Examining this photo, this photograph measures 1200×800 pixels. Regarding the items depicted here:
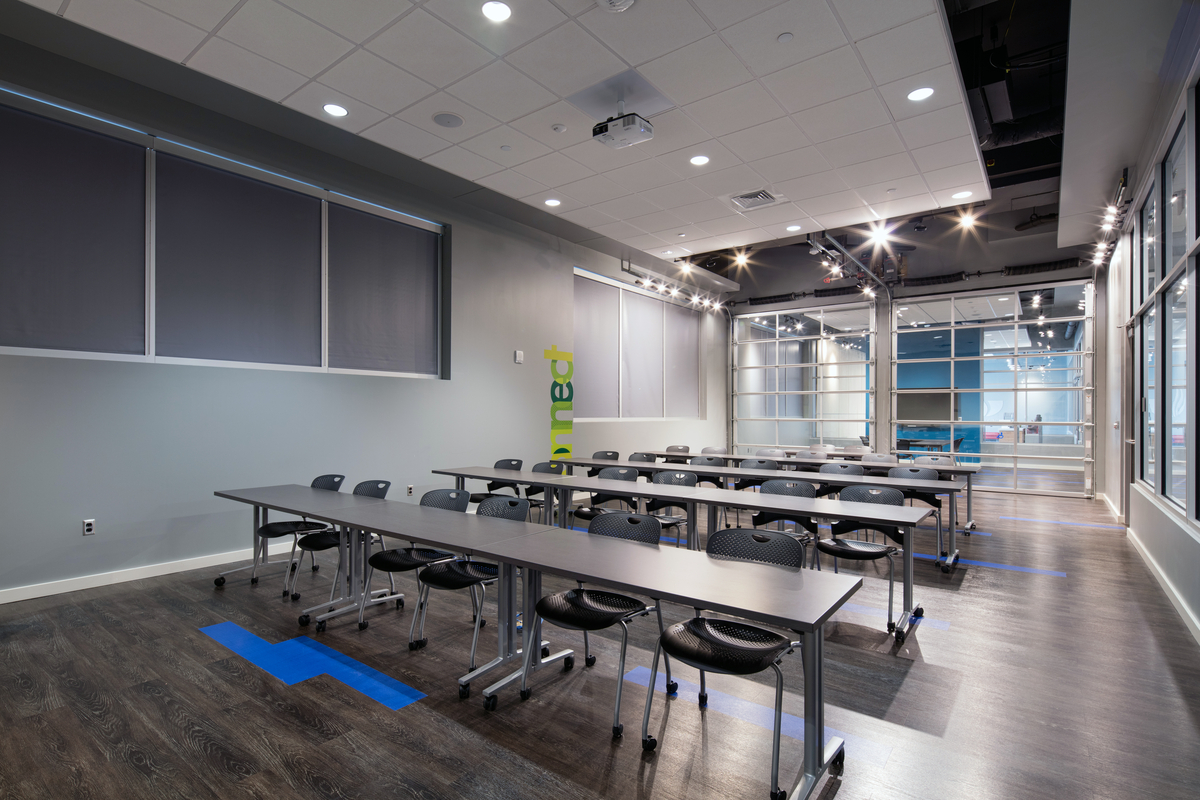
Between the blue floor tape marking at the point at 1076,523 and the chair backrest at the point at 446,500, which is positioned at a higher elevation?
the chair backrest at the point at 446,500

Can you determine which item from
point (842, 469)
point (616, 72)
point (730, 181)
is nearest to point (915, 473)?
point (842, 469)

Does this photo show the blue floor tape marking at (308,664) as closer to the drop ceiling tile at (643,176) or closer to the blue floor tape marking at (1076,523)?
the drop ceiling tile at (643,176)

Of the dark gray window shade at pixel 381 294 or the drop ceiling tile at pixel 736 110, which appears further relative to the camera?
the dark gray window shade at pixel 381 294

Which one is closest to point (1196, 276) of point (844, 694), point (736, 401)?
point (844, 694)

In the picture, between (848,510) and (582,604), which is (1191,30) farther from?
(582,604)

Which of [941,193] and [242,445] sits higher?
[941,193]

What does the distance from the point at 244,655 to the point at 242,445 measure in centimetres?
276

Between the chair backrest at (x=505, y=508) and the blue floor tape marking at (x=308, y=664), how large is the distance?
47.2 inches

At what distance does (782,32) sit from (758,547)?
10.2ft

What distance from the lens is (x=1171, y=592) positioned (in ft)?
14.3

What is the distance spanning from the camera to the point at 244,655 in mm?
3408

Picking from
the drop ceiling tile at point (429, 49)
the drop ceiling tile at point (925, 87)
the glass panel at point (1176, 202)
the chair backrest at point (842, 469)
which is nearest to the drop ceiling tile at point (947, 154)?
the drop ceiling tile at point (925, 87)

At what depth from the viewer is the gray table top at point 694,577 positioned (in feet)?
6.97

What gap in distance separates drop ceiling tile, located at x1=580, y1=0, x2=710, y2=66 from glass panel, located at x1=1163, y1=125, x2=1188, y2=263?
3.63 metres
